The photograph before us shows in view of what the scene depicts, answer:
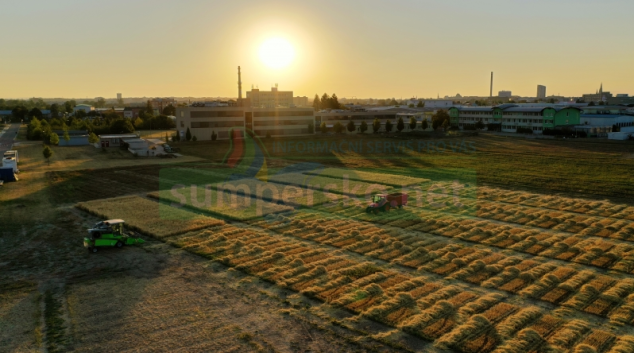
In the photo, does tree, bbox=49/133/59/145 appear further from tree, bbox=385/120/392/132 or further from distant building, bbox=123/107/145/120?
distant building, bbox=123/107/145/120

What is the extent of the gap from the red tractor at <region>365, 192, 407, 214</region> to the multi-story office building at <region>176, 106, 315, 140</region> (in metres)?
52.5

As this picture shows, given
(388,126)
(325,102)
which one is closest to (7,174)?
(388,126)

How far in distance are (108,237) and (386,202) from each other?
601 inches

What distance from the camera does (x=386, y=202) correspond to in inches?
1077

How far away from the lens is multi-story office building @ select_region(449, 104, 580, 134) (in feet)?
267

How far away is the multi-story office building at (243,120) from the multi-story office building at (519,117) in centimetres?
3635

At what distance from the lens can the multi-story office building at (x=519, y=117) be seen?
267ft

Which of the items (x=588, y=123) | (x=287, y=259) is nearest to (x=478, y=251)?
(x=287, y=259)

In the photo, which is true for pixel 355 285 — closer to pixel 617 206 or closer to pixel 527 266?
pixel 527 266

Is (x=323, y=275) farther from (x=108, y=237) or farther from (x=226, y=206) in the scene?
(x=226, y=206)

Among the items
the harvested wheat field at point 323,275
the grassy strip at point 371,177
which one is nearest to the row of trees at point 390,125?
the grassy strip at point 371,177

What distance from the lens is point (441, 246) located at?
20672mm

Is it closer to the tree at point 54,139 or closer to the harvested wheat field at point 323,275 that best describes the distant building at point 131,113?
the tree at point 54,139

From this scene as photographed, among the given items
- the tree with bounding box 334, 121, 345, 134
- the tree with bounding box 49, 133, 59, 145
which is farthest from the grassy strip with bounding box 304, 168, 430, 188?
the tree with bounding box 49, 133, 59, 145
